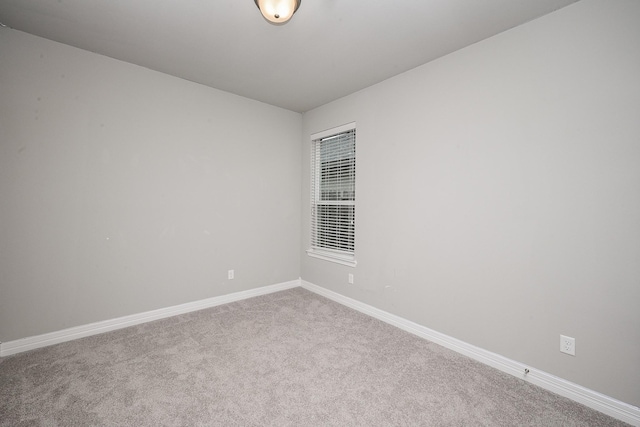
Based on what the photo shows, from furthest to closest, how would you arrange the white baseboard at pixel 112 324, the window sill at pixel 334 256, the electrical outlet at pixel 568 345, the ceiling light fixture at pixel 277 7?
the window sill at pixel 334 256 < the white baseboard at pixel 112 324 < the electrical outlet at pixel 568 345 < the ceiling light fixture at pixel 277 7

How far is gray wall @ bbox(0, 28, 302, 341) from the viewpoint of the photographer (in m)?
2.25

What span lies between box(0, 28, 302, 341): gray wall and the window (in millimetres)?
714

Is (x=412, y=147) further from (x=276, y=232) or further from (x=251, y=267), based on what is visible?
(x=251, y=267)

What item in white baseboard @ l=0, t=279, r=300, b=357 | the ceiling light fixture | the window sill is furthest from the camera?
the window sill

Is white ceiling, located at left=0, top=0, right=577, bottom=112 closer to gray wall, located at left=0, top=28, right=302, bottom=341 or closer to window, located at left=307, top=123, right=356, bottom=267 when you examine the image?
gray wall, located at left=0, top=28, right=302, bottom=341

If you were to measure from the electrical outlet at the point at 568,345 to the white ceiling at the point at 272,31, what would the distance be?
228 cm

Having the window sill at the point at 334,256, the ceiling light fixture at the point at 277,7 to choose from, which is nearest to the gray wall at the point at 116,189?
the window sill at the point at 334,256

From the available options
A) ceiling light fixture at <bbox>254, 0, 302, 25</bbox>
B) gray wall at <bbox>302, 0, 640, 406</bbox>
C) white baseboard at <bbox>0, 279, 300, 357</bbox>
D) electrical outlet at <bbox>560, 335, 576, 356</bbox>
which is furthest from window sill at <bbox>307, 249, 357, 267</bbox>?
ceiling light fixture at <bbox>254, 0, 302, 25</bbox>

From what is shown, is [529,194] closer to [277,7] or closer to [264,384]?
[277,7]

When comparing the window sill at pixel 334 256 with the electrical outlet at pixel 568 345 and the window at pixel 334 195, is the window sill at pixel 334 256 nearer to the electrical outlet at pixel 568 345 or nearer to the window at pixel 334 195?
the window at pixel 334 195

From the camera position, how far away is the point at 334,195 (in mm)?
3734

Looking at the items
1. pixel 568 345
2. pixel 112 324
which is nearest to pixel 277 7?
pixel 568 345

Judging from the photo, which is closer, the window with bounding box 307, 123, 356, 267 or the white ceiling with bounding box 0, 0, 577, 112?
the white ceiling with bounding box 0, 0, 577, 112

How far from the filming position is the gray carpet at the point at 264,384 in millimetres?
1585
